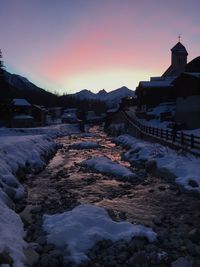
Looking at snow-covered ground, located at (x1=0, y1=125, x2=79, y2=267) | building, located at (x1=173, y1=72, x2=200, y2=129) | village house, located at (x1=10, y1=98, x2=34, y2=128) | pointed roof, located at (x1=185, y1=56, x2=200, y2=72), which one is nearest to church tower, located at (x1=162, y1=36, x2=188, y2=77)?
pointed roof, located at (x1=185, y1=56, x2=200, y2=72)

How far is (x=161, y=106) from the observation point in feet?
183

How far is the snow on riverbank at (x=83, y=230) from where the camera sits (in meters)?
8.96

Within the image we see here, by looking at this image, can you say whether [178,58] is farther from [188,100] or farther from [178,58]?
[188,100]

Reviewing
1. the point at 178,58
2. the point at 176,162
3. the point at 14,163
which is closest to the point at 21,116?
the point at 178,58

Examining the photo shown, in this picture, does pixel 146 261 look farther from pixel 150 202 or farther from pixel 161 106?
pixel 161 106

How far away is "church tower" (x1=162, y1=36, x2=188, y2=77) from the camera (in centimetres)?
7388

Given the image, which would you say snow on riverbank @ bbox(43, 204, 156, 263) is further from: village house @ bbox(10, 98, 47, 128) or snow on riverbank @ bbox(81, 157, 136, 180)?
village house @ bbox(10, 98, 47, 128)

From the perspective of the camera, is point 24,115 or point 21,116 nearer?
point 21,116

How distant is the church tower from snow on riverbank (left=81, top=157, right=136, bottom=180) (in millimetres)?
54131

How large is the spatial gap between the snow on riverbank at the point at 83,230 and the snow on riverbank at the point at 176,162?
235 inches

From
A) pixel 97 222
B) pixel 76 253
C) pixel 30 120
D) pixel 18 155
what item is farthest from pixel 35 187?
pixel 30 120

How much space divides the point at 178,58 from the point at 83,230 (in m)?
69.3

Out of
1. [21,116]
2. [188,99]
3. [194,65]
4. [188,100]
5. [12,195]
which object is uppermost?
[194,65]

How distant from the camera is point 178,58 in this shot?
74188mm
